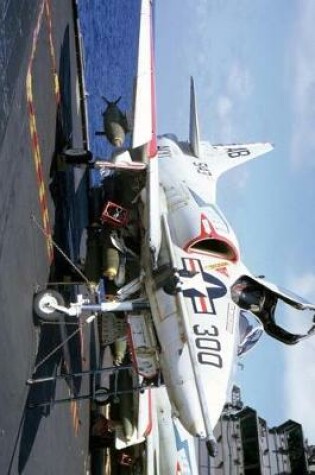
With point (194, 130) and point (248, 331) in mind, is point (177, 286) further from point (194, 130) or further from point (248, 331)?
point (194, 130)

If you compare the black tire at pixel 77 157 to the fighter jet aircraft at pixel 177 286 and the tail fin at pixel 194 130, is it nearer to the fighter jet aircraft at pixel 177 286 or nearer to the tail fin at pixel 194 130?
the fighter jet aircraft at pixel 177 286

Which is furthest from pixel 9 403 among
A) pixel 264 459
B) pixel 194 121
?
pixel 264 459

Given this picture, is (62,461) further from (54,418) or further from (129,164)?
(129,164)

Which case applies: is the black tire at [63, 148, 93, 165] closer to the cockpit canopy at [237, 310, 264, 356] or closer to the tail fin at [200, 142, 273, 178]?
the cockpit canopy at [237, 310, 264, 356]

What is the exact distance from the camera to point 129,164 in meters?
14.6

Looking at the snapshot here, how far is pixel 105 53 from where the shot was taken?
4016cm

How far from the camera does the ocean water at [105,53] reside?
105 ft

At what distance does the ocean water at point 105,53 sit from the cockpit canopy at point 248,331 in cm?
1456

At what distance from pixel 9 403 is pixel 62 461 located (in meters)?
4.94

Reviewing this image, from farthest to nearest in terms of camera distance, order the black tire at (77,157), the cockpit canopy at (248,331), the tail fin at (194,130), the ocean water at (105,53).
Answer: the ocean water at (105,53)
the tail fin at (194,130)
the black tire at (77,157)
the cockpit canopy at (248,331)

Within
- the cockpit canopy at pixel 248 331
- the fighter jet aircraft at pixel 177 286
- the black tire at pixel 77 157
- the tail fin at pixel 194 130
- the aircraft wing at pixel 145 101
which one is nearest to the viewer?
the fighter jet aircraft at pixel 177 286

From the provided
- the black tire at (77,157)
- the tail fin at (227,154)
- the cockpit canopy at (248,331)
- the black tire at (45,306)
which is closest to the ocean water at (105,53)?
the tail fin at (227,154)

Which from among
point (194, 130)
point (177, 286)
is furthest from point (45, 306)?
point (194, 130)

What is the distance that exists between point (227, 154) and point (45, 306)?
11.7 m
